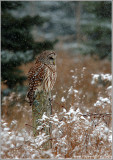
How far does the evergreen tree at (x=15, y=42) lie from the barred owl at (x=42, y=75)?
2705 mm

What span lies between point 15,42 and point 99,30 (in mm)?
4079

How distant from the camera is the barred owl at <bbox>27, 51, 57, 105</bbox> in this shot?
3.30 meters

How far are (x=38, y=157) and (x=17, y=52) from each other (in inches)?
148

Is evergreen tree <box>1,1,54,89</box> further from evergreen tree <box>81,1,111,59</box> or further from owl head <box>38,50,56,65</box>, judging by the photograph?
evergreen tree <box>81,1,111,59</box>

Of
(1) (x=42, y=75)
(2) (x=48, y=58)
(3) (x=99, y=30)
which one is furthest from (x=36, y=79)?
(3) (x=99, y=30)

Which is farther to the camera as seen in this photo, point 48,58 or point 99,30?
point 99,30

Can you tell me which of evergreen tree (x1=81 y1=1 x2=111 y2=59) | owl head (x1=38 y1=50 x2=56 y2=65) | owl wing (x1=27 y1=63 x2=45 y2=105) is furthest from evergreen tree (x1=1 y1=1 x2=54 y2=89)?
evergreen tree (x1=81 y1=1 x2=111 y2=59)

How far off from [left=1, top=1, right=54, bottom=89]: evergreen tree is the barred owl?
270cm

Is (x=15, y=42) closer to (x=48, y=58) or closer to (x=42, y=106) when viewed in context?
(x=48, y=58)

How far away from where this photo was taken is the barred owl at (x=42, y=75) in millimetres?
3297

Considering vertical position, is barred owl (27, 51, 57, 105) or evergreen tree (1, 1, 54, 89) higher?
evergreen tree (1, 1, 54, 89)

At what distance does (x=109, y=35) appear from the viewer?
900cm

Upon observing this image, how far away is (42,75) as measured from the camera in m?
3.32

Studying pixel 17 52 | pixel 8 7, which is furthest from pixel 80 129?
pixel 8 7
